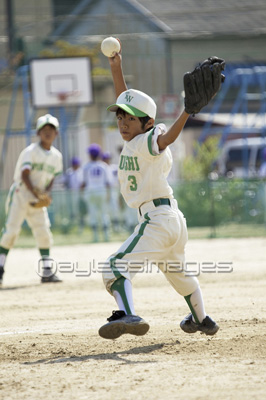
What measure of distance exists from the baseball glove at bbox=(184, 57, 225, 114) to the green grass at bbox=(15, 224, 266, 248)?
40.5 feet

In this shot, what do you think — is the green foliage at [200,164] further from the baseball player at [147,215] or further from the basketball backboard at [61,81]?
the baseball player at [147,215]

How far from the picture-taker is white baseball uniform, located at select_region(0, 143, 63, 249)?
11.1 meters

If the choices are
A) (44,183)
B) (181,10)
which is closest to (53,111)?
(181,10)

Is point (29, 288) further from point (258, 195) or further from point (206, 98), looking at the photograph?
point (258, 195)

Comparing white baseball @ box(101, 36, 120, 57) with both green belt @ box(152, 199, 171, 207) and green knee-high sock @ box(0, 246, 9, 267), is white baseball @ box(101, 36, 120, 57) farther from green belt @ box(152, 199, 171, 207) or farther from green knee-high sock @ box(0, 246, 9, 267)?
green knee-high sock @ box(0, 246, 9, 267)

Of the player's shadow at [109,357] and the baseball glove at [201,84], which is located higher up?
the baseball glove at [201,84]

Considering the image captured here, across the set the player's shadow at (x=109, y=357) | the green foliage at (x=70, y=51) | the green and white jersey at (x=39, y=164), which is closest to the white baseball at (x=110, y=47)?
the player's shadow at (x=109, y=357)

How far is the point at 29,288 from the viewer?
10625 mm

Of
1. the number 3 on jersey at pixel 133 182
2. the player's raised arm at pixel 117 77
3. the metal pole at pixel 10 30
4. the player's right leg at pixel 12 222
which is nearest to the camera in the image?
Result: the number 3 on jersey at pixel 133 182

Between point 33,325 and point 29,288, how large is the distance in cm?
319

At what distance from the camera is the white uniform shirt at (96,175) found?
18547mm

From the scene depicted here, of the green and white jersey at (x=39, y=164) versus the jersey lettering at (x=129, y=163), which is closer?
the jersey lettering at (x=129, y=163)

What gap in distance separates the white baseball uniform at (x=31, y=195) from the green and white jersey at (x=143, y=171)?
5013mm

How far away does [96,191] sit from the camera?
18.2m
